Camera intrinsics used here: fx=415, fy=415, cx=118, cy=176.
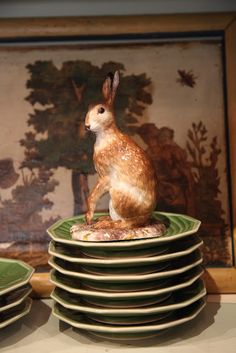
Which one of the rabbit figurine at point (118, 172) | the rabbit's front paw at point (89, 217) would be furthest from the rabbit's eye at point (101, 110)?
the rabbit's front paw at point (89, 217)

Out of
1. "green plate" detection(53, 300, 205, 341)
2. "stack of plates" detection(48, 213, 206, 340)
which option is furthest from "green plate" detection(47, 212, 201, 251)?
"green plate" detection(53, 300, 205, 341)

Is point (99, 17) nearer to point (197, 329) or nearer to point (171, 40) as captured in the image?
point (171, 40)

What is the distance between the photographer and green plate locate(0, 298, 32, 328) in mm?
578

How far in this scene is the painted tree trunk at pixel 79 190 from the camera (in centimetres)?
79

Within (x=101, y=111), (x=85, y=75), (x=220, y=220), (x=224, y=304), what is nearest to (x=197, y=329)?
(x=224, y=304)

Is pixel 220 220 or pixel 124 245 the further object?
pixel 220 220

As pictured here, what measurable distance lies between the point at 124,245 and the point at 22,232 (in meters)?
0.30

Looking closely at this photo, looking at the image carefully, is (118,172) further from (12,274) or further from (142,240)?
(12,274)

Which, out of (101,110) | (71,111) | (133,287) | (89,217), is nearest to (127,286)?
(133,287)

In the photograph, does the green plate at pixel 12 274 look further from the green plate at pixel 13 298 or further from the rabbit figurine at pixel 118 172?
the rabbit figurine at pixel 118 172

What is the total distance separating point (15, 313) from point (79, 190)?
264mm

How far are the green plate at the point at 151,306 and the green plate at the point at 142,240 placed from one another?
8 centimetres

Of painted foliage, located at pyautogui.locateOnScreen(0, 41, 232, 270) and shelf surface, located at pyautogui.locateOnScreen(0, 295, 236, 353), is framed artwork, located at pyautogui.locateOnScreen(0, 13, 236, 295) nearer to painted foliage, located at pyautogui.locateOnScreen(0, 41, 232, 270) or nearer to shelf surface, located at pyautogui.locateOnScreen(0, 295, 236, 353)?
painted foliage, located at pyautogui.locateOnScreen(0, 41, 232, 270)

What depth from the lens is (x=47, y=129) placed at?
0.80 m
